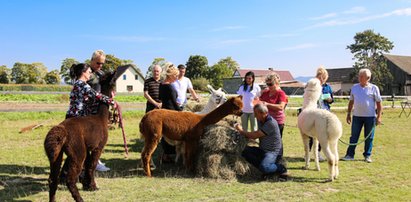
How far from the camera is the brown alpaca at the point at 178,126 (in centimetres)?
509

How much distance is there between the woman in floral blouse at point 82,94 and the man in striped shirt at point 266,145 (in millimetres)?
2277

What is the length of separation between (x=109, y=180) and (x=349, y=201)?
3452 mm

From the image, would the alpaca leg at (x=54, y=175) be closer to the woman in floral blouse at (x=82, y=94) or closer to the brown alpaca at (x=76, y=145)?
the brown alpaca at (x=76, y=145)

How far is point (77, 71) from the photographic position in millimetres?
4375

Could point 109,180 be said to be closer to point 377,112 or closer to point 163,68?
point 163,68

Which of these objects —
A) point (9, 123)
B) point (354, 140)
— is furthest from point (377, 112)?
point (9, 123)

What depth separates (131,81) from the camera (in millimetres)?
54469

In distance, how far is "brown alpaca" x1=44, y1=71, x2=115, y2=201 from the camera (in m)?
3.55

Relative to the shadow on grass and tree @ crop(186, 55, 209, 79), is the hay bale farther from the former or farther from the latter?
tree @ crop(186, 55, 209, 79)

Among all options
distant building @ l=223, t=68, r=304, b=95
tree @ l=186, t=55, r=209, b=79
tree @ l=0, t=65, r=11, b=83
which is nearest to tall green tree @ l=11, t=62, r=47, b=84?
tree @ l=0, t=65, r=11, b=83

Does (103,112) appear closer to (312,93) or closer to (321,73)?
(312,93)

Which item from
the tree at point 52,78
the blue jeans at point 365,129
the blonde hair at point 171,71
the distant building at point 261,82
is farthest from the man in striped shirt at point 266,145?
the tree at point 52,78

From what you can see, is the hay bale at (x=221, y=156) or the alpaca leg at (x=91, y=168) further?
the hay bale at (x=221, y=156)

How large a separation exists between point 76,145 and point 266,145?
2893 millimetres
